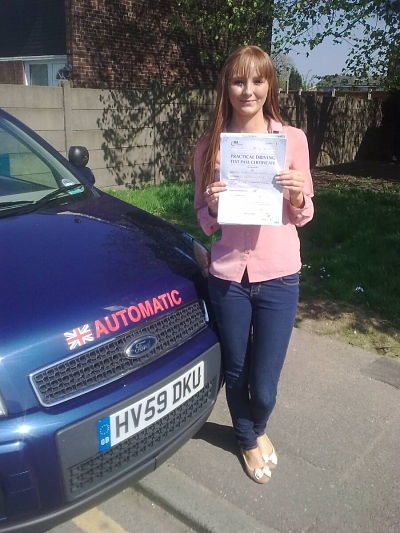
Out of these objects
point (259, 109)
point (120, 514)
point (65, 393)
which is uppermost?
point (259, 109)

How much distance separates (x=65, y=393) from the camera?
6.03ft

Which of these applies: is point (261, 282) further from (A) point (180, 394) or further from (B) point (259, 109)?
(B) point (259, 109)

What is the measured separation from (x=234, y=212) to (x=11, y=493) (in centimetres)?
129

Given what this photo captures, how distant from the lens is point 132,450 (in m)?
2.07

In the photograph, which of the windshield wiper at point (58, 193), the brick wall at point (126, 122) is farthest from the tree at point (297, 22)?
the windshield wiper at point (58, 193)

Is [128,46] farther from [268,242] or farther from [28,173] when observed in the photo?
[268,242]

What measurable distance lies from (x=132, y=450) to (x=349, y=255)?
4.12 metres

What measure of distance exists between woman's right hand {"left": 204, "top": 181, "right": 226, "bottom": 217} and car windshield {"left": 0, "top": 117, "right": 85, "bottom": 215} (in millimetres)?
1108

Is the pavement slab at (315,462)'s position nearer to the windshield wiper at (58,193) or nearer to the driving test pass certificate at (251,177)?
the driving test pass certificate at (251,177)

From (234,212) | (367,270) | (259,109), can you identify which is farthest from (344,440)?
(367,270)

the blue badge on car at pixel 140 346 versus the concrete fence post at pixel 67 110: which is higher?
the concrete fence post at pixel 67 110

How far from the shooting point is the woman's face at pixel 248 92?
2.10 meters

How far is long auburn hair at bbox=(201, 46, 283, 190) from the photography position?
2104 mm

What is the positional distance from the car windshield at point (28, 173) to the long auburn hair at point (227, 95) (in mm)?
1083
